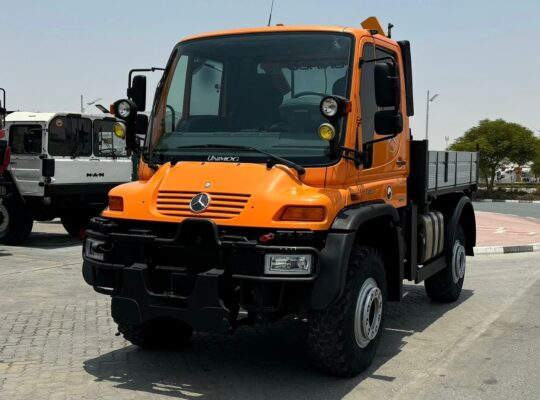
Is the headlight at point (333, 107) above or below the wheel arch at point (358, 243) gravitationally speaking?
above

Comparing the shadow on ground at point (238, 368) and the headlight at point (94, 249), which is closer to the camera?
the shadow on ground at point (238, 368)

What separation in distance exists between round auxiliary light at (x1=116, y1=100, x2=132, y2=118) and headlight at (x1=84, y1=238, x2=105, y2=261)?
1091 millimetres

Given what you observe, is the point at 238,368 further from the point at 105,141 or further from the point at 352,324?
the point at 105,141

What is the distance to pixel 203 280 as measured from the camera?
14.4ft

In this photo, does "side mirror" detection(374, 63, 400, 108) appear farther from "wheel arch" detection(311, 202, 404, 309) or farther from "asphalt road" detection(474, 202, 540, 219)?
"asphalt road" detection(474, 202, 540, 219)

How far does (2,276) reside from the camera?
31.2ft

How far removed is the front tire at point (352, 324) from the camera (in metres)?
4.74

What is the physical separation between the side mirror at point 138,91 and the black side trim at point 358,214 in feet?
6.65

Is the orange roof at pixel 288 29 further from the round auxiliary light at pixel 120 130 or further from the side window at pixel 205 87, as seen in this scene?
the round auxiliary light at pixel 120 130

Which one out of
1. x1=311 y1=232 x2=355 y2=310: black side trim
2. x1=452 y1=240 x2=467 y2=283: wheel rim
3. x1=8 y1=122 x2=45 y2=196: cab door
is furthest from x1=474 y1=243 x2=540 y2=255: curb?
x1=311 y1=232 x2=355 y2=310: black side trim

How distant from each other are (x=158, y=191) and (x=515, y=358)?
10.6 ft

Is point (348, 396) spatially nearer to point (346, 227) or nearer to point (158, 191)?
point (346, 227)

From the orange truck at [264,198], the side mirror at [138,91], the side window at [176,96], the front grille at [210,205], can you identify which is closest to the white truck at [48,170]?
the side mirror at [138,91]

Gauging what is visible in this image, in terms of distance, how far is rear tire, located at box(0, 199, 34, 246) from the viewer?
13055 mm
